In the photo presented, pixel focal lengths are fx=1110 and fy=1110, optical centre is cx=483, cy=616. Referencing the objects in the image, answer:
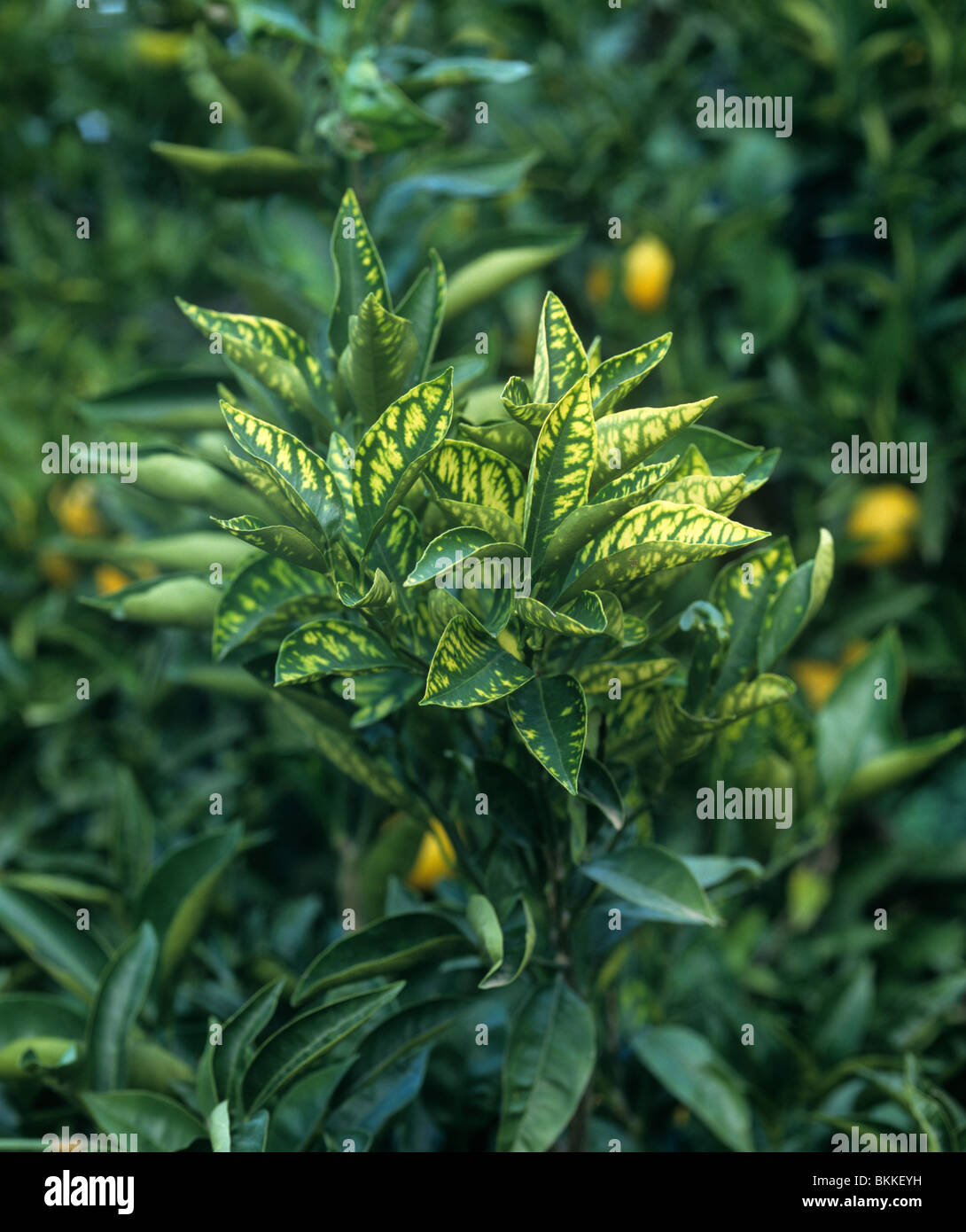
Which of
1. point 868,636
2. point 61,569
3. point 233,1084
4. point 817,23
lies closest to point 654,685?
point 233,1084

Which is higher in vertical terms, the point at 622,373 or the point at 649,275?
the point at 649,275

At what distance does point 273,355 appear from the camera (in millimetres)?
894

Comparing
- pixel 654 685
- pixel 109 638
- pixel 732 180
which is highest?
pixel 732 180

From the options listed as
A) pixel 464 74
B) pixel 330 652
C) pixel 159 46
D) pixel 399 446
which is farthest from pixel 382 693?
pixel 159 46

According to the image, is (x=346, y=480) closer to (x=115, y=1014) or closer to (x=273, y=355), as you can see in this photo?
(x=273, y=355)

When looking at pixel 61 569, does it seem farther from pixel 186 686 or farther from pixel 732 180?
pixel 732 180

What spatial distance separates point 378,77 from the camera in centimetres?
114

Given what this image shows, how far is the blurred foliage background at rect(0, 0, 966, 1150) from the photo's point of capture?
1.26m

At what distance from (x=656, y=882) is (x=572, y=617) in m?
0.23

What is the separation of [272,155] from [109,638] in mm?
793

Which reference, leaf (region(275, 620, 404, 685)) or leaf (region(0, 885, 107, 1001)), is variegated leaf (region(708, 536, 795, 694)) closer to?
leaf (region(275, 620, 404, 685))

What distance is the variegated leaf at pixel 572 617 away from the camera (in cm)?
73
